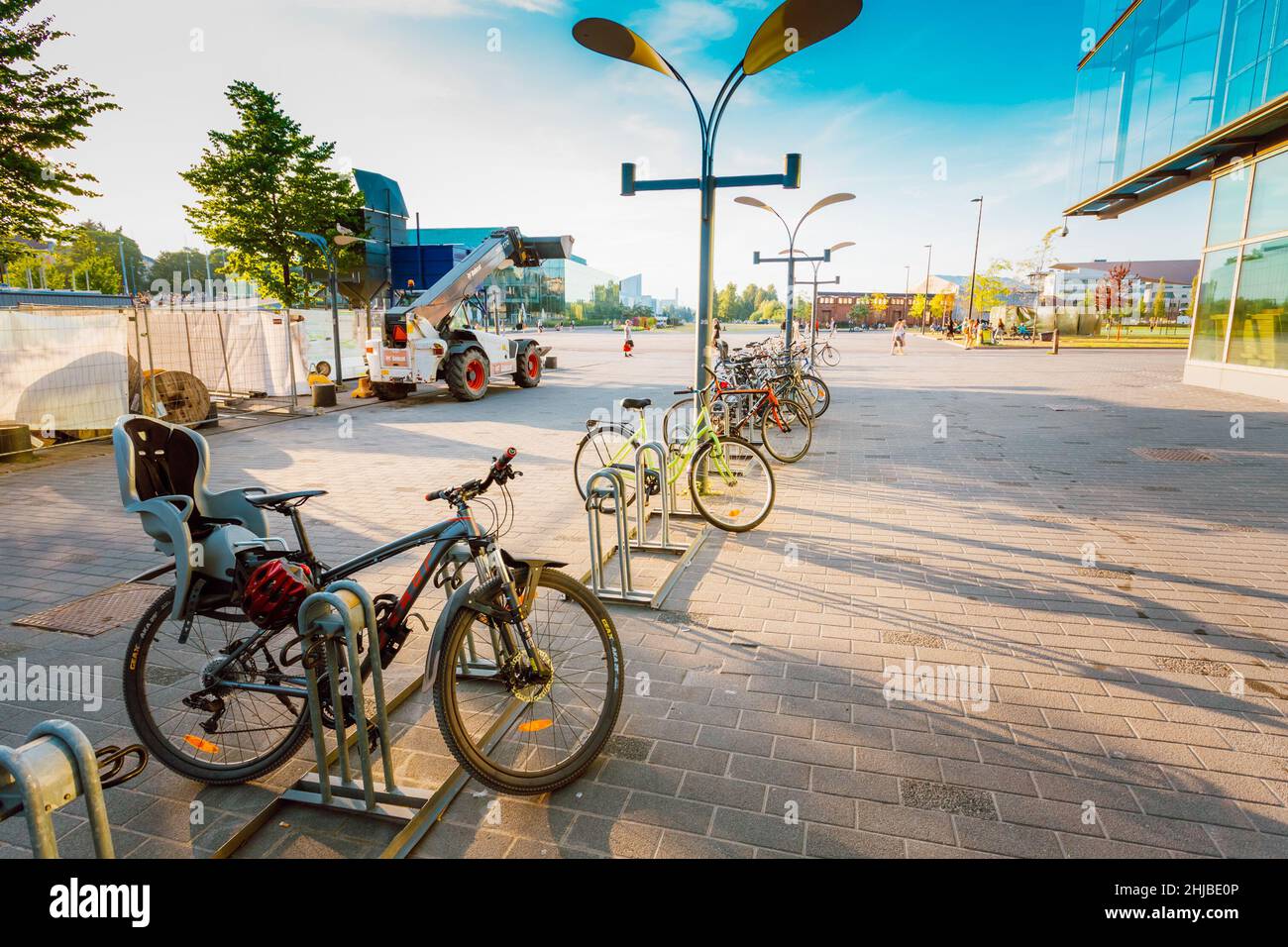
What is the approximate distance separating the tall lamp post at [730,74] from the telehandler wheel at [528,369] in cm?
1079

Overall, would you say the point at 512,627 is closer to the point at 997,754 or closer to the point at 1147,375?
the point at 997,754

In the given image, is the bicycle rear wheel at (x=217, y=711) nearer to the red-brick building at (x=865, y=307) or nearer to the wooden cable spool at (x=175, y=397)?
the wooden cable spool at (x=175, y=397)

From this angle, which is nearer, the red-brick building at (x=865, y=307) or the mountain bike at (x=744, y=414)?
the mountain bike at (x=744, y=414)

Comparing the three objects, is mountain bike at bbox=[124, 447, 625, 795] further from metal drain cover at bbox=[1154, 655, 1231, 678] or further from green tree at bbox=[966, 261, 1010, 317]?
green tree at bbox=[966, 261, 1010, 317]

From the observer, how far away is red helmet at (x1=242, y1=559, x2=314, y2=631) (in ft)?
8.64

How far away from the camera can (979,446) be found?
Answer: 33.9ft

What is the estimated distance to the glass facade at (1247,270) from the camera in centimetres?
1452

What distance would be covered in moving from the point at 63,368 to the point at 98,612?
7.36 m

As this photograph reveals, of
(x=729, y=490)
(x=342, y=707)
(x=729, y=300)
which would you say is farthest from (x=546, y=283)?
(x=342, y=707)

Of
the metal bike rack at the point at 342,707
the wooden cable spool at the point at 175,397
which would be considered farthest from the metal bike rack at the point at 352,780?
the wooden cable spool at the point at 175,397

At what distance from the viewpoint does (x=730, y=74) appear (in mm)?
6844
